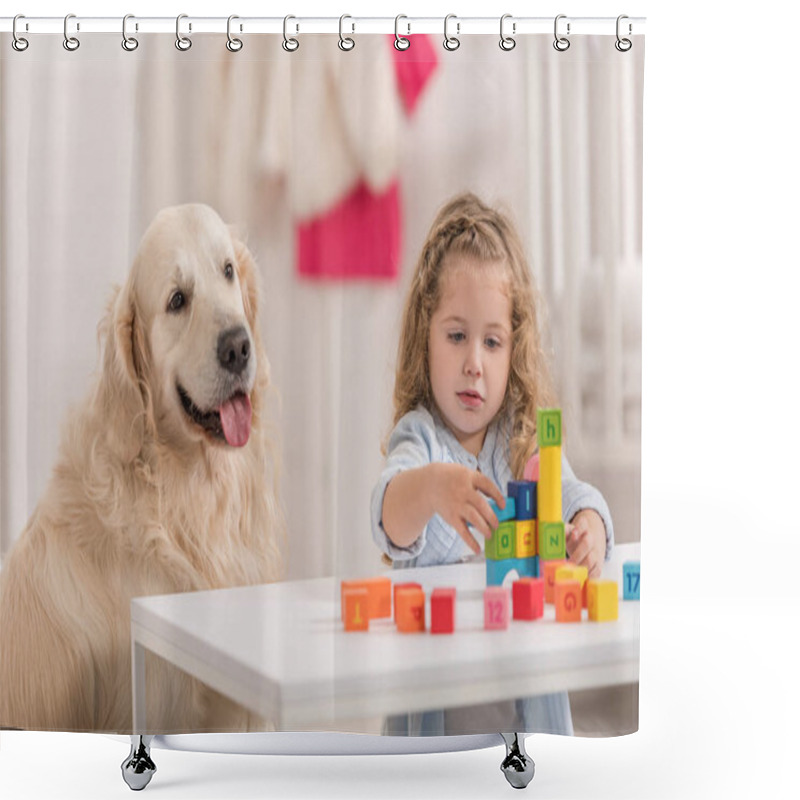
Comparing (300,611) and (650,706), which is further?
(650,706)

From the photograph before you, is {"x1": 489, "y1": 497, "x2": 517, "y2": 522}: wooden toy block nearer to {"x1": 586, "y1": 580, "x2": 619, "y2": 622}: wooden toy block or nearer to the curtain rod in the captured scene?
{"x1": 586, "y1": 580, "x2": 619, "y2": 622}: wooden toy block

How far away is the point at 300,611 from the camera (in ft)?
6.23

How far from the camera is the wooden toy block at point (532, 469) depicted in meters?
1.90

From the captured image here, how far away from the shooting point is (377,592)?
1.88m

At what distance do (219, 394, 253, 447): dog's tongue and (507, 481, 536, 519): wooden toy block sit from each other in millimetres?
454

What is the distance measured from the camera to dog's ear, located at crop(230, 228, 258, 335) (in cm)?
186

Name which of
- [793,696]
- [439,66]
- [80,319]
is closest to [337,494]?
[80,319]

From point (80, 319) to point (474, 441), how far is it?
→ 68 cm

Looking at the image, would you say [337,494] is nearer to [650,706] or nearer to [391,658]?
[391,658]

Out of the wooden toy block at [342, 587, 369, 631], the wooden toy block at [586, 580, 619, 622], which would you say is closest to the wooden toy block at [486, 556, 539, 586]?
the wooden toy block at [586, 580, 619, 622]

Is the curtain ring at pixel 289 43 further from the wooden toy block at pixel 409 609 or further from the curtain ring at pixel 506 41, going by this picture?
the wooden toy block at pixel 409 609

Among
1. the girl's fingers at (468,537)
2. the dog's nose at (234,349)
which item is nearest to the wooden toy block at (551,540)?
the girl's fingers at (468,537)

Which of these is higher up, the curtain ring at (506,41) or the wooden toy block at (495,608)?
the curtain ring at (506,41)

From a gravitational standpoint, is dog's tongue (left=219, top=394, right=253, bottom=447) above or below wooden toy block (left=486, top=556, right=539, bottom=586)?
above
